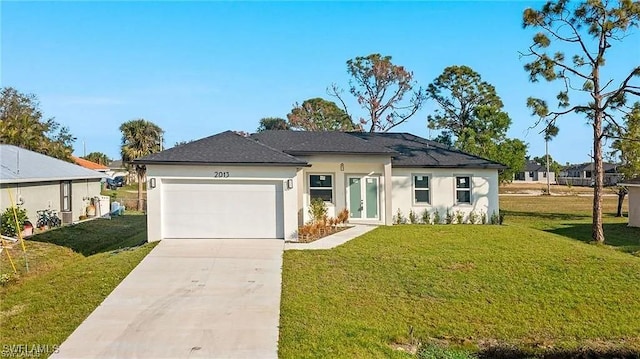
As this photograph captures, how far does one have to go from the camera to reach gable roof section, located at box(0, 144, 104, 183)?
18.1 meters

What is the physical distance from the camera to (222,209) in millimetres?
14156

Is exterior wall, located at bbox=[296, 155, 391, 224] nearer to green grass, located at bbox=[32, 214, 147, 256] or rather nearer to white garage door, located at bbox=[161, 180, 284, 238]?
white garage door, located at bbox=[161, 180, 284, 238]

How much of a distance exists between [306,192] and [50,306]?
35.5ft

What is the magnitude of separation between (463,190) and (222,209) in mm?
10698

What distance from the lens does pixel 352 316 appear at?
803 centimetres

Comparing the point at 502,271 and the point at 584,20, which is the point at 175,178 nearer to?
the point at 502,271

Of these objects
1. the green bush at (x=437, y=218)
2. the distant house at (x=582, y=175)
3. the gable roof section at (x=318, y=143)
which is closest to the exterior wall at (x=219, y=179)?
the gable roof section at (x=318, y=143)

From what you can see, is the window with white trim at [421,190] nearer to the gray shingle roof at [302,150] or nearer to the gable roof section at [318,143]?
the gray shingle roof at [302,150]

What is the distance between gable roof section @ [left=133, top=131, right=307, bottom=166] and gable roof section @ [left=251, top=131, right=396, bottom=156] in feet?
8.68

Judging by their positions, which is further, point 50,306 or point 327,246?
point 327,246

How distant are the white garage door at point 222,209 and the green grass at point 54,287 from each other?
3.96ft

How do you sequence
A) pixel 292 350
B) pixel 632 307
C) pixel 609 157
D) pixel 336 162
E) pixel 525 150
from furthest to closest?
pixel 525 150
pixel 609 157
pixel 336 162
pixel 632 307
pixel 292 350

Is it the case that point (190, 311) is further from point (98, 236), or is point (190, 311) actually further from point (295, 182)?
point (98, 236)

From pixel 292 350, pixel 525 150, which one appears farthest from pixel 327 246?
pixel 525 150
